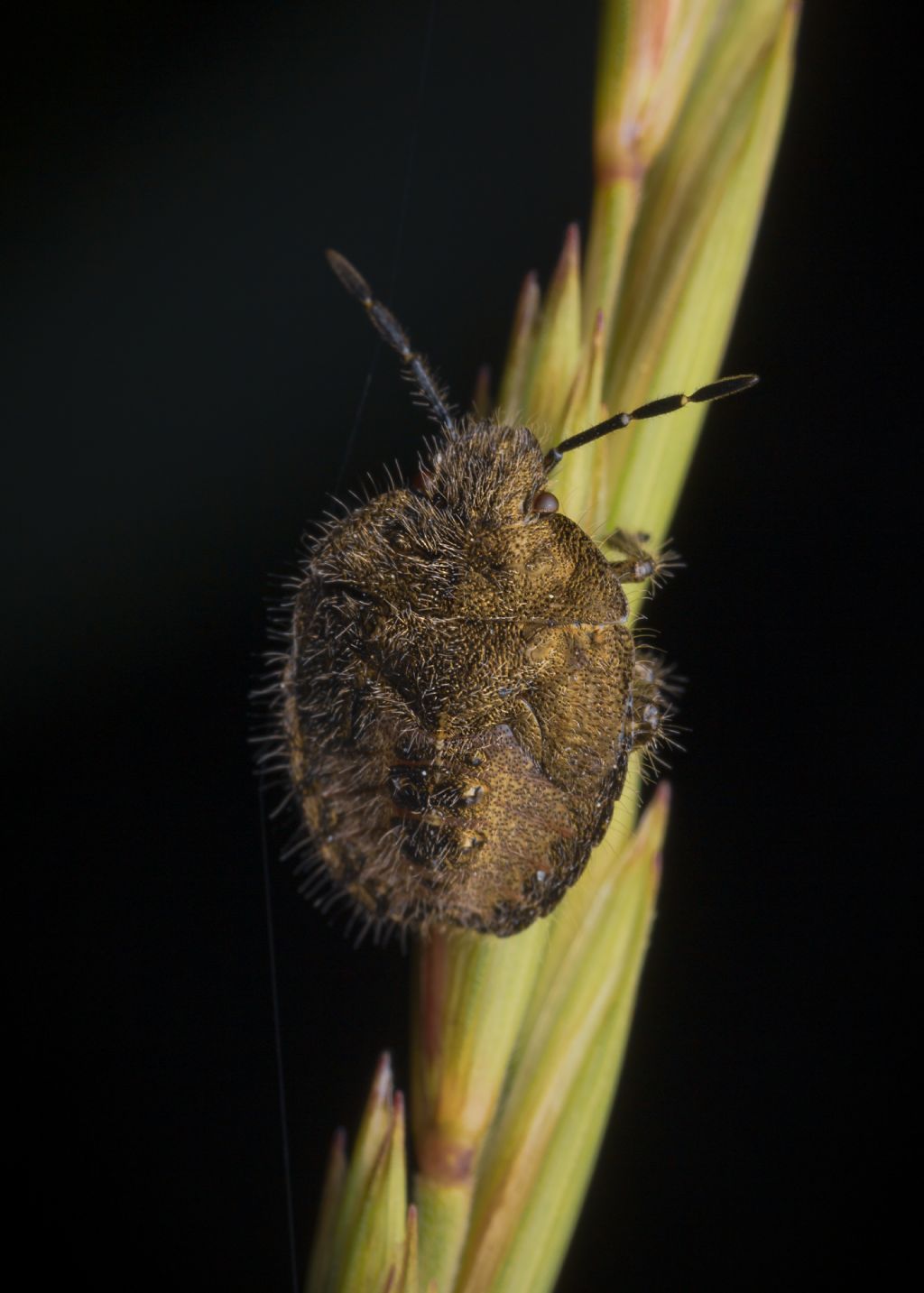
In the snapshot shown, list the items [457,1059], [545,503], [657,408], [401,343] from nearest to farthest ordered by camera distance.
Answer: [457,1059] < [657,408] < [545,503] < [401,343]

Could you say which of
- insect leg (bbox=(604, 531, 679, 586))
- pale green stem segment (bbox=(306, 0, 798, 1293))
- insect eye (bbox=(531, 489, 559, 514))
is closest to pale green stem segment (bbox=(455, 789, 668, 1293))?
pale green stem segment (bbox=(306, 0, 798, 1293))

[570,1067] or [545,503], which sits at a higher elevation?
[545,503]

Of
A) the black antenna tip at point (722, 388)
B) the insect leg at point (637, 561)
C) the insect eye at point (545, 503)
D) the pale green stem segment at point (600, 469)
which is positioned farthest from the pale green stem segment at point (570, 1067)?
the black antenna tip at point (722, 388)

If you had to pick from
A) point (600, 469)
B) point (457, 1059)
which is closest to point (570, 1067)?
point (457, 1059)

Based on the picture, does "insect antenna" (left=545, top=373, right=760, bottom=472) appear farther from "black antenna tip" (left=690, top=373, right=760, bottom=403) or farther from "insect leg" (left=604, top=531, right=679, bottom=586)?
"insect leg" (left=604, top=531, right=679, bottom=586)

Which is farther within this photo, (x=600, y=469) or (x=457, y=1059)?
(x=600, y=469)

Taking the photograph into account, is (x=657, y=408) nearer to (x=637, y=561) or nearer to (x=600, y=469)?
(x=600, y=469)

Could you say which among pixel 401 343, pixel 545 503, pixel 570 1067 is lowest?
pixel 570 1067
